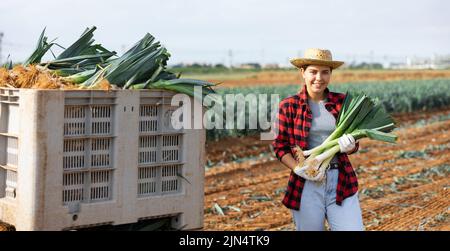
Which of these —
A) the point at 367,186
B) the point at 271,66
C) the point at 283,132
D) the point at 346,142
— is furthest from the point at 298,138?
the point at 271,66

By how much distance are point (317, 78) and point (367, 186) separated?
5842 mm

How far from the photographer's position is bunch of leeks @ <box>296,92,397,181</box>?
16.9 feet

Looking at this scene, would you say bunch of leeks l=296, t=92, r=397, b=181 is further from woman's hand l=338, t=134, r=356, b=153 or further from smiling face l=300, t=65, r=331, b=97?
smiling face l=300, t=65, r=331, b=97

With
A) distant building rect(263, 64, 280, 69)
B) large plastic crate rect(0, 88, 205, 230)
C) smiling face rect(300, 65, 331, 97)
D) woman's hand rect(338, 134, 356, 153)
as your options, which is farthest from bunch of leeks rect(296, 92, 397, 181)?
distant building rect(263, 64, 280, 69)

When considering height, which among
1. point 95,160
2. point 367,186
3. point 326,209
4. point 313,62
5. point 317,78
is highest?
point 313,62

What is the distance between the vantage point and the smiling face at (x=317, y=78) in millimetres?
5246

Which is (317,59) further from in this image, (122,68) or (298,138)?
(122,68)

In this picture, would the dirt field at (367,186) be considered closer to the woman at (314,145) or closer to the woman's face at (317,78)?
the woman at (314,145)

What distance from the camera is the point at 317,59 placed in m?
5.24

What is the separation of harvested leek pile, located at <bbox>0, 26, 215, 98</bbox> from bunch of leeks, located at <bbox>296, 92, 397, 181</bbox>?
2.77 feet
